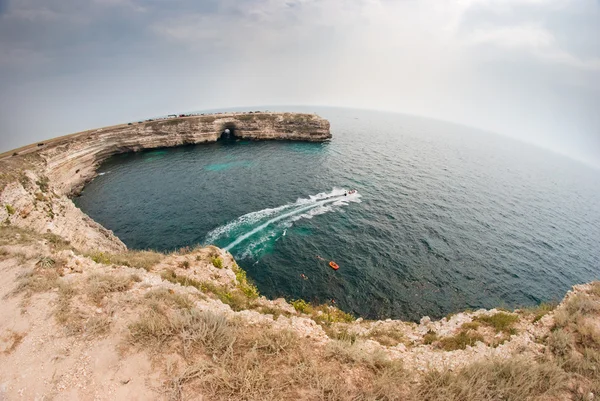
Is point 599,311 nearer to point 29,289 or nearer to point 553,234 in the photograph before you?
point 29,289

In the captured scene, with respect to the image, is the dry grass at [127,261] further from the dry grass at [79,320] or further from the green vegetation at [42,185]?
the green vegetation at [42,185]

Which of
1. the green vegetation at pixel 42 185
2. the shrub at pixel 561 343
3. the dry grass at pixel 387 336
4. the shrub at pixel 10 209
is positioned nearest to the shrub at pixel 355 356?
the dry grass at pixel 387 336

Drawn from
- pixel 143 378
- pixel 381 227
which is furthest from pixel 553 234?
pixel 143 378

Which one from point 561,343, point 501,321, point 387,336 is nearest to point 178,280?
point 387,336

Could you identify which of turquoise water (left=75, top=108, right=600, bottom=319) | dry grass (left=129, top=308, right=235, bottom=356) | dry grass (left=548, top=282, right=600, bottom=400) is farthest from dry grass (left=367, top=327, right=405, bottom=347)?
turquoise water (left=75, top=108, right=600, bottom=319)

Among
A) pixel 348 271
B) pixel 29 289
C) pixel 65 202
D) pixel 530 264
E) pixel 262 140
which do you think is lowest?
pixel 530 264

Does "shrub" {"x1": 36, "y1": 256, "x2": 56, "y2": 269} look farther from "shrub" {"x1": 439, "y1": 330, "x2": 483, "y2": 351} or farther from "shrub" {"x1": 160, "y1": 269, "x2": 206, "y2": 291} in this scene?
"shrub" {"x1": 439, "y1": 330, "x2": 483, "y2": 351}

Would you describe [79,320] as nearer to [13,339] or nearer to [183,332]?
[13,339]
